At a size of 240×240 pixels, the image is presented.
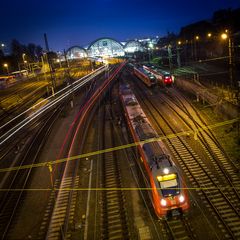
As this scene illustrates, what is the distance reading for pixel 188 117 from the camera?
3275 cm

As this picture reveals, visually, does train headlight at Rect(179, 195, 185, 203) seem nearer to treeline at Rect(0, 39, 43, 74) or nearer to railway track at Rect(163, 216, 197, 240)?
railway track at Rect(163, 216, 197, 240)

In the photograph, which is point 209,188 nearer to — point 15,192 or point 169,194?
point 169,194

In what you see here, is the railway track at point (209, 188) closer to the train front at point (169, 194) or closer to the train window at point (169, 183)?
the train front at point (169, 194)

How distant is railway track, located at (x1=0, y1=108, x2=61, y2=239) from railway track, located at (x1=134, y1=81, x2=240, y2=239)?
11740 millimetres

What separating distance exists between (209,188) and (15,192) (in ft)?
44.8

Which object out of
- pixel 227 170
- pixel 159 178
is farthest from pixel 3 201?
pixel 227 170

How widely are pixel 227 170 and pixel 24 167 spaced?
16703mm

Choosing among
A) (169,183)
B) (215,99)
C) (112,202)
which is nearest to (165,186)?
(169,183)

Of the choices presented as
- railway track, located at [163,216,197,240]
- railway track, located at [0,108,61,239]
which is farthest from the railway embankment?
railway track, located at [0,108,61,239]

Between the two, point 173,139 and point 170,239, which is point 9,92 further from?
point 170,239

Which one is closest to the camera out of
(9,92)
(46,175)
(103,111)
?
(46,175)

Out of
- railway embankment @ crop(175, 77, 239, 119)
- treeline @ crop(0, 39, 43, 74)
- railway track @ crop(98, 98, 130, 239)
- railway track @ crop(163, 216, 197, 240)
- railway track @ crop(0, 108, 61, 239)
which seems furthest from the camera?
treeline @ crop(0, 39, 43, 74)

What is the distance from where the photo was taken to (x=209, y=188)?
1780 centimetres

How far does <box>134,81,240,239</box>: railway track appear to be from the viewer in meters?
14.6
